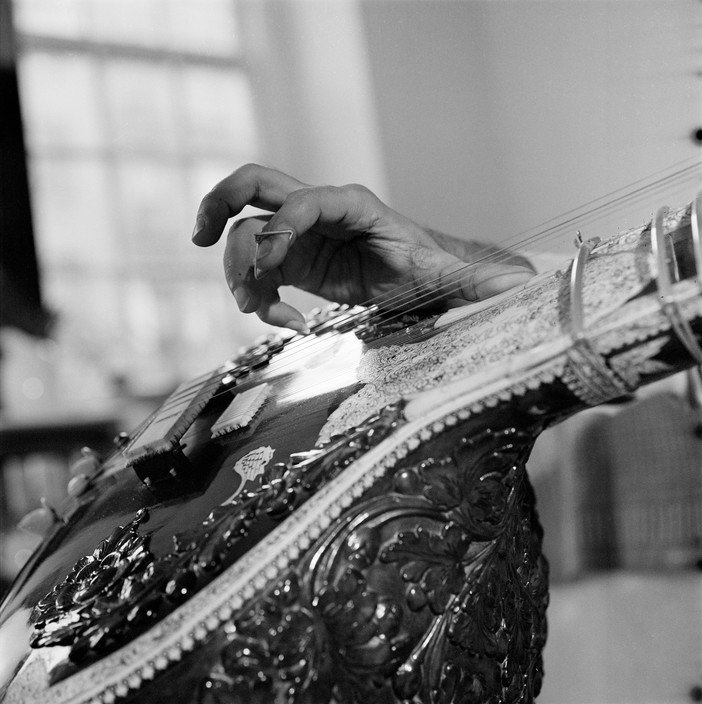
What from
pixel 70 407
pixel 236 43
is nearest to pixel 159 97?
pixel 236 43

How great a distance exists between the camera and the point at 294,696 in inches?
17.1

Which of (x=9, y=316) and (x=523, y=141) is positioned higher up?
(x=523, y=141)

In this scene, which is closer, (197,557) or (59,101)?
(197,557)

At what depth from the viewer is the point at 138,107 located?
13.2 ft

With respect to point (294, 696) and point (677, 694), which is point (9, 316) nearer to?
point (677, 694)

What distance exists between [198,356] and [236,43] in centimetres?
152

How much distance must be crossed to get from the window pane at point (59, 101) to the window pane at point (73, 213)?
11 centimetres

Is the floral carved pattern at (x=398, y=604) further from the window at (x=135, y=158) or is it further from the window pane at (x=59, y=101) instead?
the window pane at (x=59, y=101)

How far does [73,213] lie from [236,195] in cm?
339

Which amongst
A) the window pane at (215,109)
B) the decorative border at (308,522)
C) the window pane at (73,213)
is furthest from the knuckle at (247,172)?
the window pane at (215,109)

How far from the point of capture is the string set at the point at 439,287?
2.06 feet

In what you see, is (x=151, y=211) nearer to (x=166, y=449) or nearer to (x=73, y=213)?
(x=73, y=213)

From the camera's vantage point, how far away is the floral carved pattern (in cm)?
44

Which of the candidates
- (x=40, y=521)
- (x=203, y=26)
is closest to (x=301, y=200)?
(x=40, y=521)
